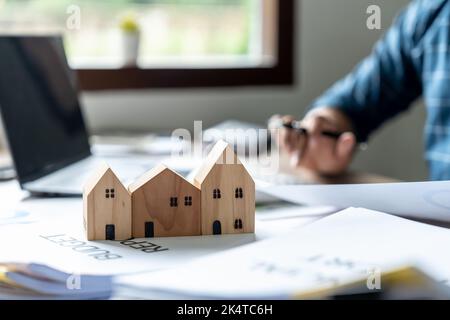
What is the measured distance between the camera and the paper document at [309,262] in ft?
1.69

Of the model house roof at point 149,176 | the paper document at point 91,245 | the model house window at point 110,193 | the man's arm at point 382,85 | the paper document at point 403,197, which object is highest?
the man's arm at point 382,85

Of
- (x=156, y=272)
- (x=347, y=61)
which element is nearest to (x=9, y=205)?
(x=156, y=272)

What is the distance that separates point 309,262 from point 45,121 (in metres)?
0.60

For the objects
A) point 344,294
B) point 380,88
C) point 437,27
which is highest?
point 437,27

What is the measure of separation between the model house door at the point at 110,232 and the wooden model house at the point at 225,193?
0.27 ft

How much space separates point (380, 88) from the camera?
1.40 meters

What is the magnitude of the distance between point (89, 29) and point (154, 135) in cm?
37

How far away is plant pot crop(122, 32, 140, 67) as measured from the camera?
1696 millimetres

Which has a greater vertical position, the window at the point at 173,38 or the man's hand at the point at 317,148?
the window at the point at 173,38

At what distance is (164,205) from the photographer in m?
0.68

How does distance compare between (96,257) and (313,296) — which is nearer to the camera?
(313,296)

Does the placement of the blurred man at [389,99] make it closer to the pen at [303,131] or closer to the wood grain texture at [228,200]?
the pen at [303,131]

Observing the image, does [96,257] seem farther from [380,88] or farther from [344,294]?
[380,88]

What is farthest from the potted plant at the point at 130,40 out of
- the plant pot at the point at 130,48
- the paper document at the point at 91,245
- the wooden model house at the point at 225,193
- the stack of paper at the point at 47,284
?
the stack of paper at the point at 47,284
